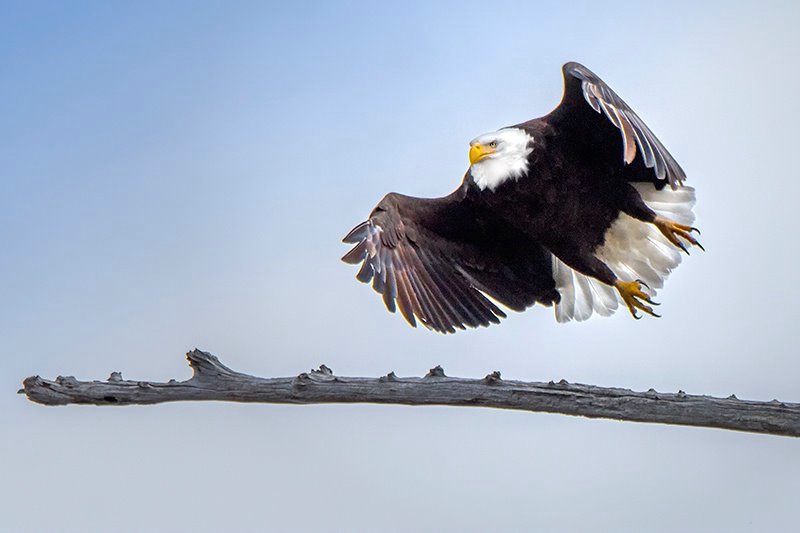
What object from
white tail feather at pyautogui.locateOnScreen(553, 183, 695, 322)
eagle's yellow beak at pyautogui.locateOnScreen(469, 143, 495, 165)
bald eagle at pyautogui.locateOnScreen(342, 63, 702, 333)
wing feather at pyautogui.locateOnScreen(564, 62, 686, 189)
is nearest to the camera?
wing feather at pyautogui.locateOnScreen(564, 62, 686, 189)

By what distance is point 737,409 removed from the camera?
4.19 meters

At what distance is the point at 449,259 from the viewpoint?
6289 millimetres

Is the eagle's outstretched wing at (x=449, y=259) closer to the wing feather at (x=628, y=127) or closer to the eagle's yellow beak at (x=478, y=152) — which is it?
the eagle's yellow beak at (x=478, y=152)

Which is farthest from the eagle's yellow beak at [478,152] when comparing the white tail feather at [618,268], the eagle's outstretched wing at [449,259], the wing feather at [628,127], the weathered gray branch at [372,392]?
the weathered gray branch at [372,392]

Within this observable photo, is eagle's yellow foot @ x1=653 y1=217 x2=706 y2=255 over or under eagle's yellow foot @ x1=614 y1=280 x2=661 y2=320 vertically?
over

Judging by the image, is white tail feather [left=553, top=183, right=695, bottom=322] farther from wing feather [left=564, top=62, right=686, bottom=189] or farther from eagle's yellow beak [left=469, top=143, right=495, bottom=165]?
wing feather [left=564, top=62, right=686, bottom=189]

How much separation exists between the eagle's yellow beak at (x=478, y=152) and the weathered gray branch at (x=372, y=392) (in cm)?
185

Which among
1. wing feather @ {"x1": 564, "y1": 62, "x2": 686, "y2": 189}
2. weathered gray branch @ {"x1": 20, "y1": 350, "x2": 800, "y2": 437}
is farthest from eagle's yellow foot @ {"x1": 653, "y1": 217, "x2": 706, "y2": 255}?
weathered gray branch @ {"x1": 20, "y1": 350, "x2": 800, "y2": 437}

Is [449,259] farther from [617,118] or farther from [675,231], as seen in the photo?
[617,118]

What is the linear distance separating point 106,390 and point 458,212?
2.54 m

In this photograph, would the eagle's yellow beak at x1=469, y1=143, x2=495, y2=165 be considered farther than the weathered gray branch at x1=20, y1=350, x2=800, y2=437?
Yes

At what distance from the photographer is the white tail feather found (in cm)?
637

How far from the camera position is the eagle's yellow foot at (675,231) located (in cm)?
595

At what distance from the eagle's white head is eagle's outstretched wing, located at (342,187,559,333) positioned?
11.2 inches
